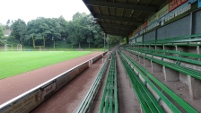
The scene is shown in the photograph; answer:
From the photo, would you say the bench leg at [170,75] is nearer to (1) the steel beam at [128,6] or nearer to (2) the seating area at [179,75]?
(2) the seating area at [179,75]

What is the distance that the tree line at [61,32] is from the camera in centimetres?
5681

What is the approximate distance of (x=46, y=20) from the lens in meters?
64.9

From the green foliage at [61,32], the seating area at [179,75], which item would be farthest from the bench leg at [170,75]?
the green foliage at [61,32]

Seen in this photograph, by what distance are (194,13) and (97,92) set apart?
331cm

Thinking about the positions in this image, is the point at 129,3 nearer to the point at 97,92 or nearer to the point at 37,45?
the point at 97,92

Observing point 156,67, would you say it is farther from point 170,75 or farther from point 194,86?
point 194,86

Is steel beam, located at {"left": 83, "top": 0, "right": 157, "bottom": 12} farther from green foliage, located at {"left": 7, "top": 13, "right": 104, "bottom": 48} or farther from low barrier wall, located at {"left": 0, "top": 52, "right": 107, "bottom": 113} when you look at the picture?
green foliage, located at {"left": 7, "top": 13, "right": 104, "bottom": 48}

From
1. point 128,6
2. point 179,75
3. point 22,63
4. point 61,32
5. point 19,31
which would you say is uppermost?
point 19,31

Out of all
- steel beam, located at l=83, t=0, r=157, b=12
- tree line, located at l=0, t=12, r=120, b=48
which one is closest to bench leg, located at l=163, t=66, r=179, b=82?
steel beam, located at l=83, t=0, r=157, b=12

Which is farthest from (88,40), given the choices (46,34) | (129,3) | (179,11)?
(179,11)

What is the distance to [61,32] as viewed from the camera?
214 feet

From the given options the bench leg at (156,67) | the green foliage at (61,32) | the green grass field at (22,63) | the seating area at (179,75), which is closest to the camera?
the seating area at (179,75)

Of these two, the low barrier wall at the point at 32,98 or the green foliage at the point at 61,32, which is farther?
the green foliage at the point at 61,32

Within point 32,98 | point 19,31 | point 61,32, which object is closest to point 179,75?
point 32,98
